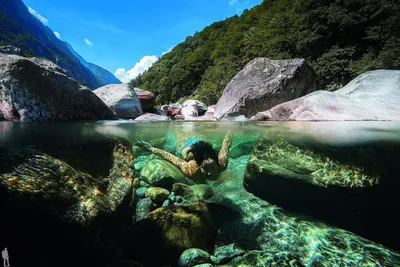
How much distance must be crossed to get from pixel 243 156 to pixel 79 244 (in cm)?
934

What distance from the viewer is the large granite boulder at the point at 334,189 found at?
5977 mm

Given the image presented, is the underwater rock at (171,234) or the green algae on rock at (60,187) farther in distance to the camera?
the underwater rock at (171,234)

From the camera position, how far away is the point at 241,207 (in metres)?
6.48

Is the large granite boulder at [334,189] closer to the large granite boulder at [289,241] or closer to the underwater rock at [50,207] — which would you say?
the large granite boulder at [289,241]

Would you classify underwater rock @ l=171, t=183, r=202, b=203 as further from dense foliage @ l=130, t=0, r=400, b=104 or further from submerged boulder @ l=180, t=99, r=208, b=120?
dense foliage @ l=130, t=0, r=400, b=104

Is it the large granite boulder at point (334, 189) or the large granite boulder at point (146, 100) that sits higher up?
the large granite boulder at point (146, 100)

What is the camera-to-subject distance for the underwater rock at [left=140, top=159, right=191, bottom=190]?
23.6ft

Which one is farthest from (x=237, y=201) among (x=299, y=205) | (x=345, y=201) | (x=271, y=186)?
(x=345, y=201)

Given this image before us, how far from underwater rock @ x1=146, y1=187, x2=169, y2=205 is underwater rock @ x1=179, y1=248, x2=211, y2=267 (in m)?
2.34

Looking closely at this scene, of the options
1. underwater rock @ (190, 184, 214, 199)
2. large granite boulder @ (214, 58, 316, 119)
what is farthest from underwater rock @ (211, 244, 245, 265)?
large granite boulder @ (214, 58, 316, 119)

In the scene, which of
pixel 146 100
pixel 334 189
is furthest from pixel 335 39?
pixel 334 189

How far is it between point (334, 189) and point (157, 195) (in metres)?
5.40

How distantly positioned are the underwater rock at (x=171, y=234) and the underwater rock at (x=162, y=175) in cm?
204

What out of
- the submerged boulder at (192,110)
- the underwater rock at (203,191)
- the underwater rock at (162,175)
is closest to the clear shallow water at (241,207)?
the underwater rock at (203,191)
